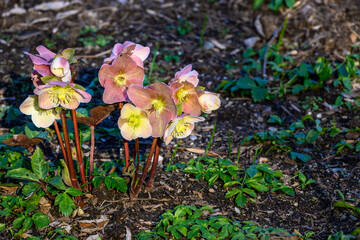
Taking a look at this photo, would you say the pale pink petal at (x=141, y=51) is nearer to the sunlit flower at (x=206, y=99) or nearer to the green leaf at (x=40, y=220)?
the sunlit flower at (x=206, y=99)

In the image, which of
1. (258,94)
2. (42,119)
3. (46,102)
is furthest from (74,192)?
(258,94)

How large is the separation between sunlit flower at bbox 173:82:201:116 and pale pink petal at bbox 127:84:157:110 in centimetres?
12

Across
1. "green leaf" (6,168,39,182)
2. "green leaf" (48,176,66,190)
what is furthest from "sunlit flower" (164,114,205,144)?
"green leaf" (6,168,39,182)

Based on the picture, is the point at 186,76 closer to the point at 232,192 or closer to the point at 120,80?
the point at 120,80

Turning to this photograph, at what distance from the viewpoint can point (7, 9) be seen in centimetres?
487

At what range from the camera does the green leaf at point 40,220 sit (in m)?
2.25

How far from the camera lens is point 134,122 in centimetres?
205

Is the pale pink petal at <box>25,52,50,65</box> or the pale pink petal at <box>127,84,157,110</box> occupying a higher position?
the pale pink petal at <box>25,52,50,65</box>

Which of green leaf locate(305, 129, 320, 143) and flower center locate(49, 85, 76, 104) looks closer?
flower center locate(49, 85, 76, 104)

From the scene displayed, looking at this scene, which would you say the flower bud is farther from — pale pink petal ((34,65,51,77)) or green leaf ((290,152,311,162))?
green leaf ((290,152,311,162))

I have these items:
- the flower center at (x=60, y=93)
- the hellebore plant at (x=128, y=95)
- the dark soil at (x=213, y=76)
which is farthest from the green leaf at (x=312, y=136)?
the flower center at (x=60, y=93)

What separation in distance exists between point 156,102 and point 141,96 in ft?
0.27

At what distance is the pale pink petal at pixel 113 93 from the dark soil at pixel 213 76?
0.48 meters

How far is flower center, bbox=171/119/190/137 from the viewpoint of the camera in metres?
2.08
